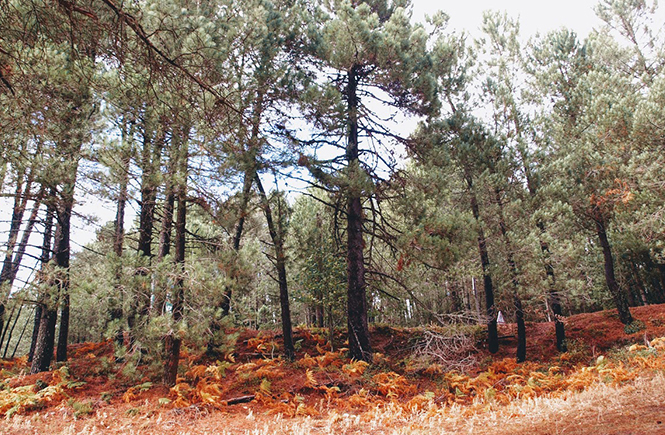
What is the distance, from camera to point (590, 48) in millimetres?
13047

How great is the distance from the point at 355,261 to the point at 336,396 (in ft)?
10.4

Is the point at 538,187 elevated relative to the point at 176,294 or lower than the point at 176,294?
elevated

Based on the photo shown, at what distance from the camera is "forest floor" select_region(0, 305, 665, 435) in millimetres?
4203

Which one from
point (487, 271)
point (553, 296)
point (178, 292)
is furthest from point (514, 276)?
point (178, 292)

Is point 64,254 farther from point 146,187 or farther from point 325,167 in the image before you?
point 325,167

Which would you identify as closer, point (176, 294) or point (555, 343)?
point (176, 294)

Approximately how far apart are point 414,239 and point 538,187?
5307 mm

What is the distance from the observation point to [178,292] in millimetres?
6320

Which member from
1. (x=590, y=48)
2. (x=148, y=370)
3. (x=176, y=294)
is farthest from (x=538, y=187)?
(x=148, y=370)

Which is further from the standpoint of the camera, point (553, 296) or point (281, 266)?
point (553, 296)

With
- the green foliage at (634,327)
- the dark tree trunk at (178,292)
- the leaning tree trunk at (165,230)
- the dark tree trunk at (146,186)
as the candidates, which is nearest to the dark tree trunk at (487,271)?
the green foliage at (634,327)

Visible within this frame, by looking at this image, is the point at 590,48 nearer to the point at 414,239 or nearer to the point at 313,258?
the point at 414,239

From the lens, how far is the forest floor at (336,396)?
13.8ft

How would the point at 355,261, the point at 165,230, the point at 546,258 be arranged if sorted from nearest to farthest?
1. the point at 165,230
2. the point at 355,261
3. the point at 546,258
